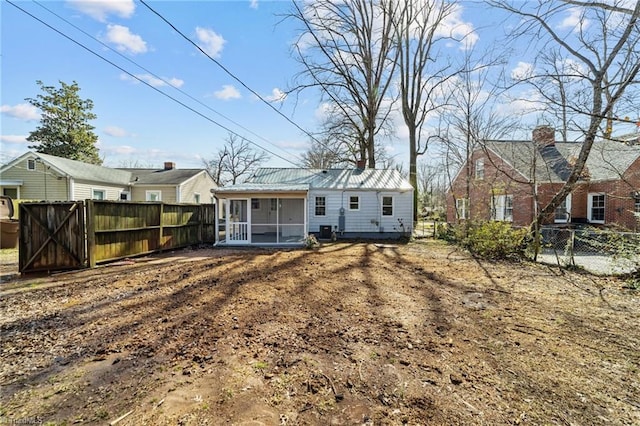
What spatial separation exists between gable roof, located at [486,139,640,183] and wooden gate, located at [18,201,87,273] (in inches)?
662

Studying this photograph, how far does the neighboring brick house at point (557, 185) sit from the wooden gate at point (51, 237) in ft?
46.5

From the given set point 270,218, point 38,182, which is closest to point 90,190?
point 38,182

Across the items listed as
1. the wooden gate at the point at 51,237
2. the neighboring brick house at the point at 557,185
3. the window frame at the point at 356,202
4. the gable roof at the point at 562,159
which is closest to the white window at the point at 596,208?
the neighboring brick house at the point at 557,185

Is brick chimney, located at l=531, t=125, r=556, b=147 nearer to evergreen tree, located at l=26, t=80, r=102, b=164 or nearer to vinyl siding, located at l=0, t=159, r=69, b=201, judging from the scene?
vinyl siding, located at l=0, t=159, r=69, b=201

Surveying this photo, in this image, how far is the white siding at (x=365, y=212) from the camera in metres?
15.9

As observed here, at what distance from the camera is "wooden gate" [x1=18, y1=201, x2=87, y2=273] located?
283 inches

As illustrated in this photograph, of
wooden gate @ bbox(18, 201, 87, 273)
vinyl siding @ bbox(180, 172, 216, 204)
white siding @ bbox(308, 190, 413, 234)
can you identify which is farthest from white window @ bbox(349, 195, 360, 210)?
vinyl siding @ bbox(180, 172, 216, 204)

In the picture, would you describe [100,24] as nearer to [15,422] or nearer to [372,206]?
[15,422]

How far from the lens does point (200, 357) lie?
3.22 meters

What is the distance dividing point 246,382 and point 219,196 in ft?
37.6

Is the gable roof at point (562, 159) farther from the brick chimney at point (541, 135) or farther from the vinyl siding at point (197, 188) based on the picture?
the vinyl siding at point (197, 188)

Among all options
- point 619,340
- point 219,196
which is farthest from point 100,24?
point 619,340

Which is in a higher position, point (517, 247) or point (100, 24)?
point (100, 24)

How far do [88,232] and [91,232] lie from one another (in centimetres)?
6
